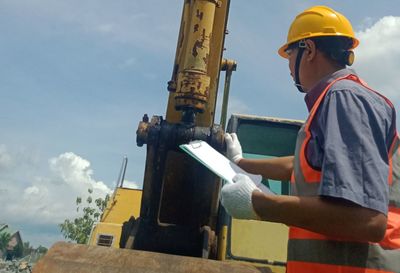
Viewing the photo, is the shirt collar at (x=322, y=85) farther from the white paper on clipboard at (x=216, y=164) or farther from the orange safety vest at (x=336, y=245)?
the white paper on clipboard at (x=216, y=164)

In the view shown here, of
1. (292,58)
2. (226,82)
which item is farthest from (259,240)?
(292,58)

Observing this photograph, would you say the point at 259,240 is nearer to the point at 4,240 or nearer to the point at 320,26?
the point at 320,26

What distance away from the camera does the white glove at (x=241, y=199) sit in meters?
1.73

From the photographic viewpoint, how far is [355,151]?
1521 mm

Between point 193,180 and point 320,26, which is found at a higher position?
point 320,26

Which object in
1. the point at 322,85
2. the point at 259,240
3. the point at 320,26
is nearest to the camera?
the point at 322,85

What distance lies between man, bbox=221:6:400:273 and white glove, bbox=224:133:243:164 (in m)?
1.30

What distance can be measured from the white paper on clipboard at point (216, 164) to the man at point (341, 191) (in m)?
0.15

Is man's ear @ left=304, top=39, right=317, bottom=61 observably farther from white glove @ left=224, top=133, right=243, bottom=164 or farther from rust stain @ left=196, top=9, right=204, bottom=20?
rust stain @ left=196, top=9, right=204, bottom=20

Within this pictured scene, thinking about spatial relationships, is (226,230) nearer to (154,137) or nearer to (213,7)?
(154,137)

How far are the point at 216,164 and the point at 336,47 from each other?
785 millimetres

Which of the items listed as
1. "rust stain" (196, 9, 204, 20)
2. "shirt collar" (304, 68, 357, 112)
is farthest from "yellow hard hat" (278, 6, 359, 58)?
"rust stain" (196, 9, 204, 20)

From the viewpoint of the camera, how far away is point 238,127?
459 cm

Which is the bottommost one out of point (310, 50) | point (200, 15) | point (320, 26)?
point (310, 50)
